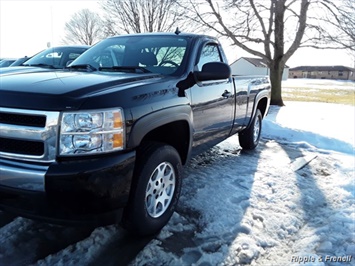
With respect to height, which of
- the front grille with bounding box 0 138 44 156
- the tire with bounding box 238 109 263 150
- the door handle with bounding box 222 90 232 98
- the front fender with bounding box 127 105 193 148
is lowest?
the tire with bounding box 238 109 263 150

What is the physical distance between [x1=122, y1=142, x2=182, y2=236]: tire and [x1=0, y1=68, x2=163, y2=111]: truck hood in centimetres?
58

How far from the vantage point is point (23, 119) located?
7.23 ft

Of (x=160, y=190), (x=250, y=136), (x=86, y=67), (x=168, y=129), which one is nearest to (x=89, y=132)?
(x=160, y=190)

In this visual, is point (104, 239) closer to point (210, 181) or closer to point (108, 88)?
point (108, 88)

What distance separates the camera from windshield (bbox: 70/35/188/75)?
11.5 feet

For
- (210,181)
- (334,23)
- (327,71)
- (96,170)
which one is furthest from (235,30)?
(327,71)

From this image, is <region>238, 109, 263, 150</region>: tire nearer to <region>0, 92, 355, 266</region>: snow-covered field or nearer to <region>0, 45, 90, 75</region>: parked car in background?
<region>0, 92, 355, 266</region>: snow-covered field

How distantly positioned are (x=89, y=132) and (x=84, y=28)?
3451cm

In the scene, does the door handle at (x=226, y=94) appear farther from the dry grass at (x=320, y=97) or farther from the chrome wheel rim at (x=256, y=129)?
the dry grass at (x=320, y=97)

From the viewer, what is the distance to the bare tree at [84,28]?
1292 inches

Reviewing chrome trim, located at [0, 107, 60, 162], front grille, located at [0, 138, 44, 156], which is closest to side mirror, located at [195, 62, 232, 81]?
chrome trim, located at [0, 107, 60, 162]

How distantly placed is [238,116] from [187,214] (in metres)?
2.01

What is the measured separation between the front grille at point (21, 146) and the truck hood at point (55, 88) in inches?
9.4

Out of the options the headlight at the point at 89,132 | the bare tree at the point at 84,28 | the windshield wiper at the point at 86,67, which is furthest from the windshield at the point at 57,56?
the bare tree at the point at 84,28
